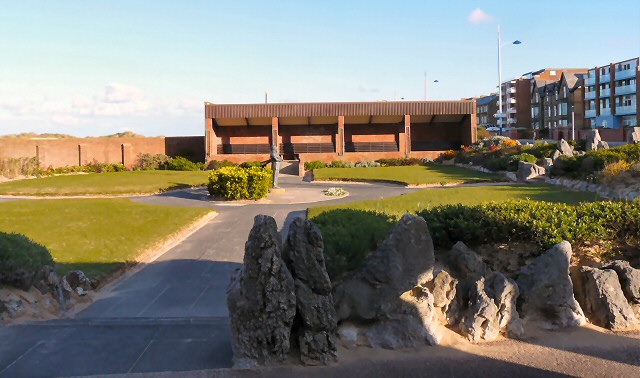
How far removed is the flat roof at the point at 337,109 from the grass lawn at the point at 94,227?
77.2 ft

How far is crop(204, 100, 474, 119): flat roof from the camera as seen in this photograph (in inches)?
1758

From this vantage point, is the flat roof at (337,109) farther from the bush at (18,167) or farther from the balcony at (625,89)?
the balcony at (625,89)

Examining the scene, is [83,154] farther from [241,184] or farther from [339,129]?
[241,184]

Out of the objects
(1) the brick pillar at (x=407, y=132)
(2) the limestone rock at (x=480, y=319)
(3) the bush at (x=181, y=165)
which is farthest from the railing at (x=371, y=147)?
(2) the limestone rock at (x=480, y=319)

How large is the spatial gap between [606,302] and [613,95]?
275ft

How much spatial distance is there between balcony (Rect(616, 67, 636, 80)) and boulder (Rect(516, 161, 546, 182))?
193ft

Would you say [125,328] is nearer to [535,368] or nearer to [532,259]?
[535,368]

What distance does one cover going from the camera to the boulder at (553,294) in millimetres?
7371

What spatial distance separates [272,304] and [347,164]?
3654cm

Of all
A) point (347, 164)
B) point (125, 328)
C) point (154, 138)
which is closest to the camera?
point (125, 328)

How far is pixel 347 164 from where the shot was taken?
42.6 metres

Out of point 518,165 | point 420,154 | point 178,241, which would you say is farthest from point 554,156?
point 178,241

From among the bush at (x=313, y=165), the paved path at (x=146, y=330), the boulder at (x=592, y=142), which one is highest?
the boulder at (x=592, y=142)

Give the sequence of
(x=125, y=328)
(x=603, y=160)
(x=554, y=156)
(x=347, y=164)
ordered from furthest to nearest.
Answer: (x=347, y=164) → (x=554, y=156) → (x=603, y=160) → (x=125, y=328)
